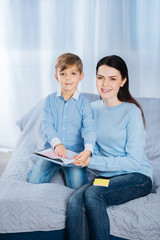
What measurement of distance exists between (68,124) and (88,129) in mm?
122

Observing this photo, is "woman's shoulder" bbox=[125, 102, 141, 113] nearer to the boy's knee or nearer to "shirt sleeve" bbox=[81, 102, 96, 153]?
"shirt sleeve" bbox=[81, 102, 96, 153]

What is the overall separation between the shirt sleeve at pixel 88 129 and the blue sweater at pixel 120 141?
0.05 metres

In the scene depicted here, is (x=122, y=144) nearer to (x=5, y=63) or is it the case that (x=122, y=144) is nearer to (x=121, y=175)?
(x=121, y=175)

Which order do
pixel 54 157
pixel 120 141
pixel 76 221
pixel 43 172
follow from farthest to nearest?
pixel 43 172
pixel 120 141
pixel 54 157
pixel 76 221

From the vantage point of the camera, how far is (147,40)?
2.29 metres

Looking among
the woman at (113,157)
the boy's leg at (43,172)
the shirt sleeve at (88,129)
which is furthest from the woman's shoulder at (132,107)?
the boy's leg at (43,172)

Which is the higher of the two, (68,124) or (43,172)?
(68,124)

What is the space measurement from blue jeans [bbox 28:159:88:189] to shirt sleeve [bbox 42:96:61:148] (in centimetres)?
17

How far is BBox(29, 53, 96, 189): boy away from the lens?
142 cm

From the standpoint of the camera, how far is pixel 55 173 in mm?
1593

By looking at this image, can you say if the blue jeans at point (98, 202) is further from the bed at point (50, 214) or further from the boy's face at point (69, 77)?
the boy's face at point (69, 77)

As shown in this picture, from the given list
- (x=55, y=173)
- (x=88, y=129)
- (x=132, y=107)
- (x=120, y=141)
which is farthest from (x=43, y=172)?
(x=132, y=107)

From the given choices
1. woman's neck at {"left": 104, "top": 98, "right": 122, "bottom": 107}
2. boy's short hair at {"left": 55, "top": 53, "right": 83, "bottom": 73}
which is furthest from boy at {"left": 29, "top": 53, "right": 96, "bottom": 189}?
woman's neck at {"left": 104, "top": 98, "right": 122, "bottom": 107}

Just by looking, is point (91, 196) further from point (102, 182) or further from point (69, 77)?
point (69, 77)
